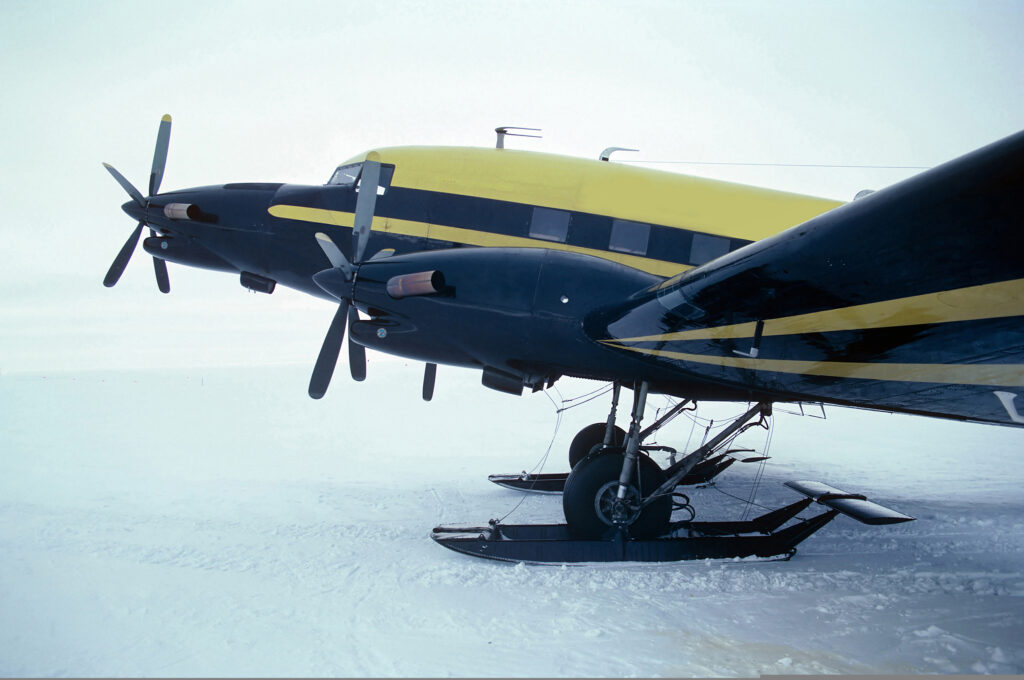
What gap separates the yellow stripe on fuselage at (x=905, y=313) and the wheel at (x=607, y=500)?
180cm

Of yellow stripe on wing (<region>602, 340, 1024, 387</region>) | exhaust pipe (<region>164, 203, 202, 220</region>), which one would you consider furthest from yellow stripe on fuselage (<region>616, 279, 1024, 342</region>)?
exhaust pipe (<region>164, 203, 202, 220</region>)

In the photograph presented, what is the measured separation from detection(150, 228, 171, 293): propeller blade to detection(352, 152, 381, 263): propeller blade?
505 cm

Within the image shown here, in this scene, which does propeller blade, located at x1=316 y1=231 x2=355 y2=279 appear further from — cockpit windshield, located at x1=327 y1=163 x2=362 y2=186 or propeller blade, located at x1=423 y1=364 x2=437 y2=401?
propeller blade, located at x1=423 y1=364 x2=437 y2=401

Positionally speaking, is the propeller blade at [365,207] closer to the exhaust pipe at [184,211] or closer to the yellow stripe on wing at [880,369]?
the yellow stripe on wing at [880,369]

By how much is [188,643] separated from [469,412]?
14013mm

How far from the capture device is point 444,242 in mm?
8289

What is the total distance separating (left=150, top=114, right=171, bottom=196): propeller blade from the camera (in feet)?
33.4

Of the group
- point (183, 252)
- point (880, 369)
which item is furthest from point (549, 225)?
point (183, 252)

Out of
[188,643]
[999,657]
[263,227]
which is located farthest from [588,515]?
[263,227]

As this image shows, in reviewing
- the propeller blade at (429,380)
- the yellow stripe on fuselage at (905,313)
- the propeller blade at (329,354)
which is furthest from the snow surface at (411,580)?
the yellow stripe on fuselage at (905,313)

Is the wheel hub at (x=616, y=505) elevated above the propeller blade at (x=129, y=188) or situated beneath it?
situated beneath

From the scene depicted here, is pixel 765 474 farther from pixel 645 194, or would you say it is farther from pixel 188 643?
pixel 188 643

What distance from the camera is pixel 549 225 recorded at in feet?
26.6

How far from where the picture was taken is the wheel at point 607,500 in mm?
6773
